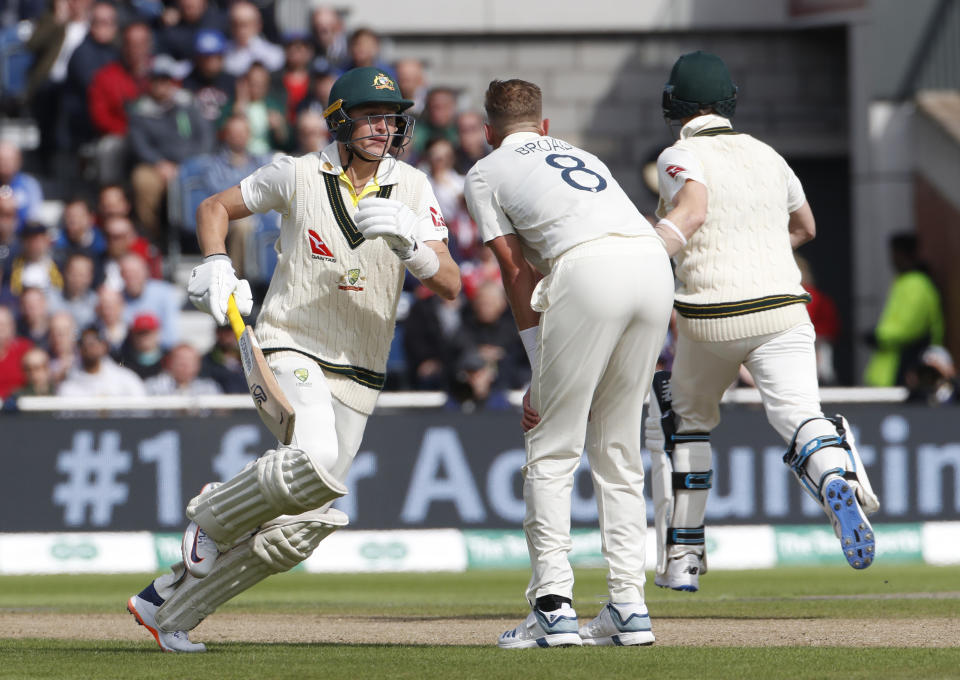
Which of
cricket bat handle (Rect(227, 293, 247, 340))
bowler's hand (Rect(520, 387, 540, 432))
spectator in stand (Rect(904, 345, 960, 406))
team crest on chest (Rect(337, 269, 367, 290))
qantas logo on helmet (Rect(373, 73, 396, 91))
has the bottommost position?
spectator in stand (Rect(904, 345, 960, 406))

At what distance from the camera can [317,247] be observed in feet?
21.0

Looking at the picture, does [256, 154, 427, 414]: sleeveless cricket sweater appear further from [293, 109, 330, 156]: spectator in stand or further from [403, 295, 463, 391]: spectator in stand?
[293, 109, 330, 156]: spectator in stand

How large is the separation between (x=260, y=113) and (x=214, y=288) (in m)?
8.96

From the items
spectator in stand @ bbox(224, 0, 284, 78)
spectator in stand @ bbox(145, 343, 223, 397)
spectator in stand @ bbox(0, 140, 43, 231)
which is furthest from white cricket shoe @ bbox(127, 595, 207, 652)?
spectator in stand @ bbox(224, 0, 284, 78)

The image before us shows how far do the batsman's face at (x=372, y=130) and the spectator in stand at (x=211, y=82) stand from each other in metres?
8.60

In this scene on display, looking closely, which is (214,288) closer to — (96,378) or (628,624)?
(628,624)

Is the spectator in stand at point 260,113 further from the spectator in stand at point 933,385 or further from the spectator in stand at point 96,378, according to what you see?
the spectator in stand at point 933,385

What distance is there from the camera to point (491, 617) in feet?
25.7

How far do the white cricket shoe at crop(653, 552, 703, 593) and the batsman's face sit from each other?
2.29 meters

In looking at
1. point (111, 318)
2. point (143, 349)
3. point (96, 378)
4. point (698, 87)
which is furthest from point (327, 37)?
point (698, 87)

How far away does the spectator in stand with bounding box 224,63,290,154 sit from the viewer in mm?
14695

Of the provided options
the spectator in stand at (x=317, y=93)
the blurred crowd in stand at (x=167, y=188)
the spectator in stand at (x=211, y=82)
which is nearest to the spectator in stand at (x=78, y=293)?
the blurred crowd in stand at (x=167, y=188)

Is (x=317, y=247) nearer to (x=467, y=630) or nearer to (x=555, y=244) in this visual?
(x=555, y=244)

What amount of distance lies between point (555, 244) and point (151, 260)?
8705mm
